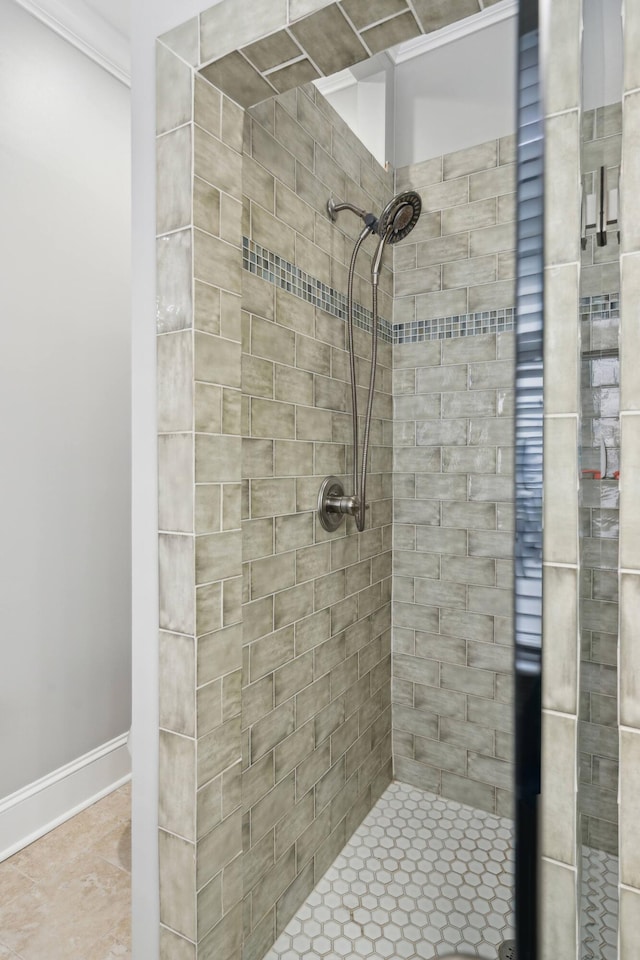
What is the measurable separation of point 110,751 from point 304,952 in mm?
1072

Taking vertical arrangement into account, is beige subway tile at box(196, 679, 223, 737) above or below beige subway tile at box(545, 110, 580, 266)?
below

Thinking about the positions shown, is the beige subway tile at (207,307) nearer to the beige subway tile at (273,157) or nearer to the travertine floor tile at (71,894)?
the beige subway tile at (273,157)

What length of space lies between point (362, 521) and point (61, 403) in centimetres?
117

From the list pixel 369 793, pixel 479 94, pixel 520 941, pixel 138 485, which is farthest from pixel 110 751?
pixel 479 94

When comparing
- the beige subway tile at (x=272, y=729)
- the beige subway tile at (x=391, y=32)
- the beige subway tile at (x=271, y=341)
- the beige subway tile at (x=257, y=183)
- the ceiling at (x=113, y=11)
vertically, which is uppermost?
the ceiling at (x=113, y=11)

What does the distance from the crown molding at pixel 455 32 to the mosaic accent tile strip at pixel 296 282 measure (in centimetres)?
108

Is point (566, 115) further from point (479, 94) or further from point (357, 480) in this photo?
point (479, 94)

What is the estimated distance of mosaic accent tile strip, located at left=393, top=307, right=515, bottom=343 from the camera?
196cm

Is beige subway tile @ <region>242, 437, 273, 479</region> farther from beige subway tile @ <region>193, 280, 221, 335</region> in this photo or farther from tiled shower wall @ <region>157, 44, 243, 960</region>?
beige subway tile @ <region>193, 280, 221, 335</region>

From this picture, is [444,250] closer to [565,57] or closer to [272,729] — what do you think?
[565,57]

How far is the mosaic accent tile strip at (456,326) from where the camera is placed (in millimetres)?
1964

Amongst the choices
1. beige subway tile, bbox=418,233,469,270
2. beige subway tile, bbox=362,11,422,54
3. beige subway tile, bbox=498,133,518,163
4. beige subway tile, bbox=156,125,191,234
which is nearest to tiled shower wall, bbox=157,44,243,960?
beige subway tile, bbox=156,125,191,234

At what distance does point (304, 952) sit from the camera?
4.67ft

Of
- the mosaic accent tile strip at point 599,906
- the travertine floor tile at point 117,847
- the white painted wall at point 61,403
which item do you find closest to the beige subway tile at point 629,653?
the mosaic accent tile strip at point 599,906
